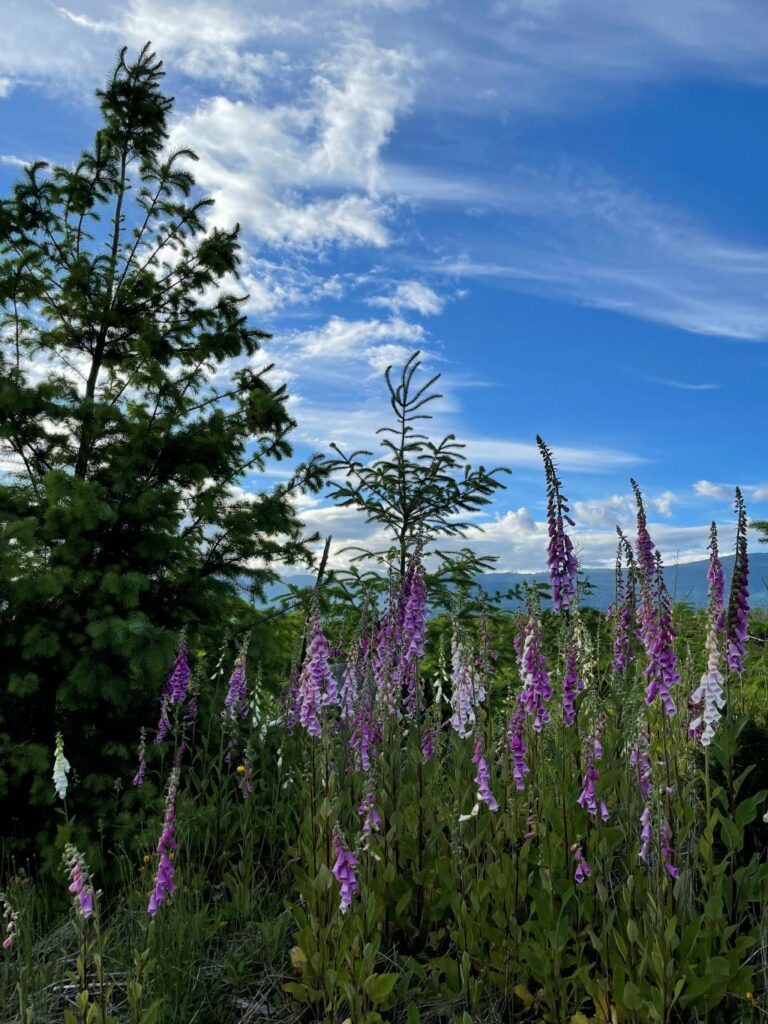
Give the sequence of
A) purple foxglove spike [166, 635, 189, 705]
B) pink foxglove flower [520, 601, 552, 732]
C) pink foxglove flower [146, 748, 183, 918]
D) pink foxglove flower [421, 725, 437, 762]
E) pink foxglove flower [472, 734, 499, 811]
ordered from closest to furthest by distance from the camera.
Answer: pink foxglove flower [146, 748, 183, 918] < pink foxglove flower [472, 734, 499, 811] < pink foxglove flower [520, 601, 552, 732] < pink foxglove flower [421, 725, 437, 762] < purple foxglove spike [166, 635, 189, 705]

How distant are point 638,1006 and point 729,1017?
2.66 feet

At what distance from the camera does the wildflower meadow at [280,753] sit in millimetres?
3416

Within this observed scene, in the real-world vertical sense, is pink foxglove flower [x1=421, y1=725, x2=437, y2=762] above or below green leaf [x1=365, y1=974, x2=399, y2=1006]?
above

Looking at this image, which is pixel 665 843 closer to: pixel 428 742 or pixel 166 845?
pixel 428 742

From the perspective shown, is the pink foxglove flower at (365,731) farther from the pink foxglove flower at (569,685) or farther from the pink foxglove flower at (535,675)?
the pink foxglove flower at (569,685)

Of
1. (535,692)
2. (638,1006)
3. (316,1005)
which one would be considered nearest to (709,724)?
(535,692)

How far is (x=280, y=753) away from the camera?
206 inches

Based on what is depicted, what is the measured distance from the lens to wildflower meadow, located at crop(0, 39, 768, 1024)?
342 centimetres

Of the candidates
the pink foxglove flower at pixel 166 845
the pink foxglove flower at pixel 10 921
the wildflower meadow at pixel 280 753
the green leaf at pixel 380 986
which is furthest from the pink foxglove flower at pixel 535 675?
the pink foxglove flower at pixel 10 921

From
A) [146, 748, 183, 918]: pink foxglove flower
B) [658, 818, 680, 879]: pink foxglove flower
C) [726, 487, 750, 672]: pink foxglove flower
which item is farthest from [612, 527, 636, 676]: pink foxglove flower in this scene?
[146, 748, 183, 918]: pink foxglove flower

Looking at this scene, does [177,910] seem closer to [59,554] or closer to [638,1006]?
[638,1006]

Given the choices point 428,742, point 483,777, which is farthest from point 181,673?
point 483,777

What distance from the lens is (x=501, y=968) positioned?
12.0 feet

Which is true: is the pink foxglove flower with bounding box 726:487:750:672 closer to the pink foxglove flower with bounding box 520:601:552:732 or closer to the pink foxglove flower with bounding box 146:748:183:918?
the pink foxglove flower with bounding box 520:601:552:732
